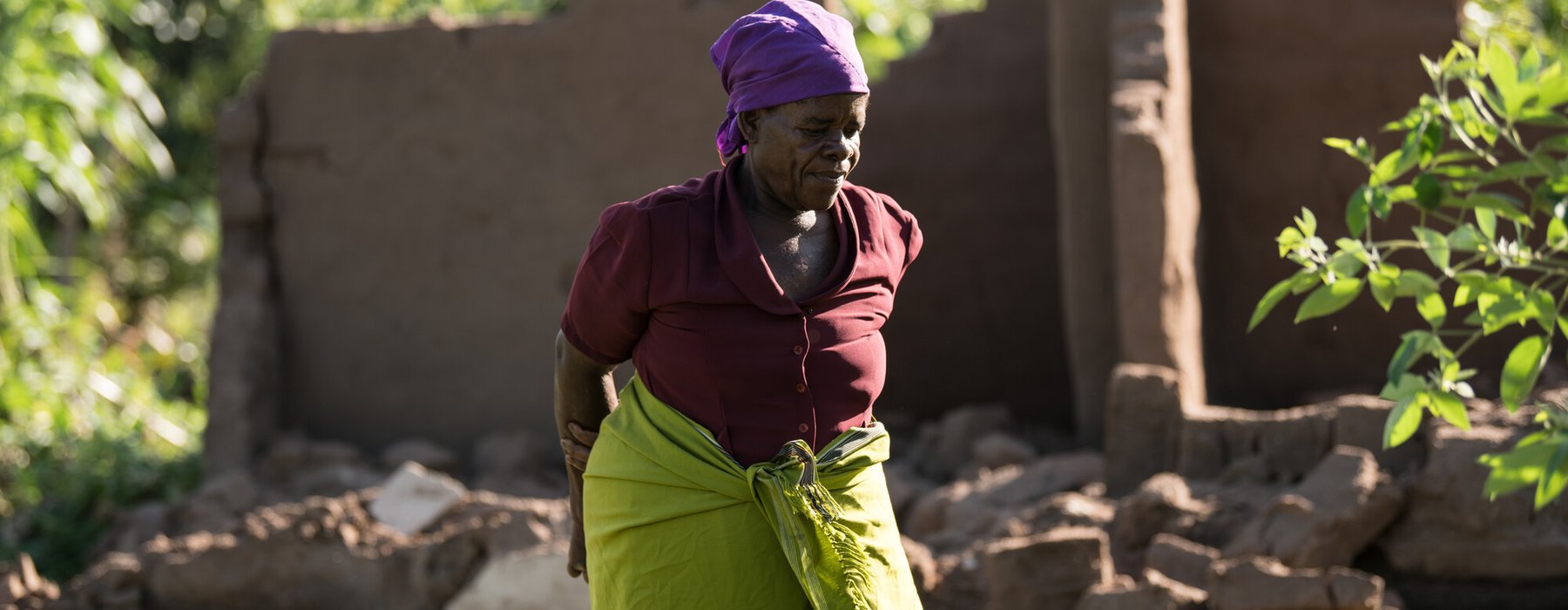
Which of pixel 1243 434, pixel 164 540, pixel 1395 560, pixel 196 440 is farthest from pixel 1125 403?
pixel 196 440

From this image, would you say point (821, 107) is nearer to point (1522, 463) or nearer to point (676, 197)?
point (676, 197)

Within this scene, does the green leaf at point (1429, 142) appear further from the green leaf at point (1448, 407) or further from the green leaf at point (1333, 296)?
the green leaf at point (1448, 407)

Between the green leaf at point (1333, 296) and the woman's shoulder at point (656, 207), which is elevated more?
the woman's shoulder at point (656, 207)

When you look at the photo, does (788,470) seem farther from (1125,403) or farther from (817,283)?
(1125,403)

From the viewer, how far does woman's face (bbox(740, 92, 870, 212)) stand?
8.73 feet

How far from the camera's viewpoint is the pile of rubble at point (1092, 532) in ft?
14.6

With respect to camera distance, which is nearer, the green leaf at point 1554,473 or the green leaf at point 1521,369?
the green leaf at point 1554,473

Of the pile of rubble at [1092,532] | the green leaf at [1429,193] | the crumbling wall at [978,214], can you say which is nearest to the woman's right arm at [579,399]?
the green leaf at [1429,193]

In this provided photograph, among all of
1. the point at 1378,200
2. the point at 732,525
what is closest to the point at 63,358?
the point at 732,525

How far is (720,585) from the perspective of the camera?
2.68 metres

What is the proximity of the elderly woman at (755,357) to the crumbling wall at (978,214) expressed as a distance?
461 centimetres

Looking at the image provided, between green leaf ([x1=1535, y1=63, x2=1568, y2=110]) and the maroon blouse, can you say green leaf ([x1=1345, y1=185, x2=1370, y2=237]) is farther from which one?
the maroon blouse

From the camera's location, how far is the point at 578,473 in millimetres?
3039

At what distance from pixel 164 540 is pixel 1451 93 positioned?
4.69 meters
